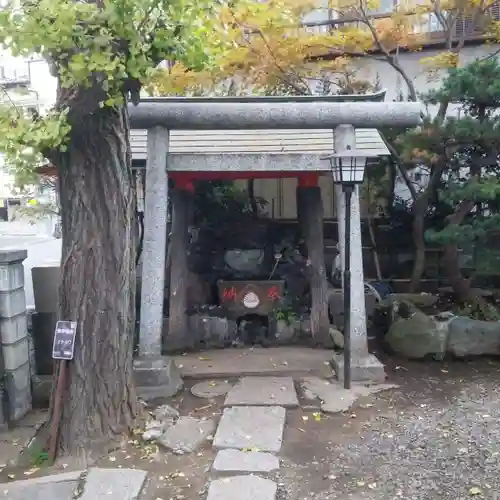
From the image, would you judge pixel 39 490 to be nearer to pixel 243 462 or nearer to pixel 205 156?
pixel 243 462

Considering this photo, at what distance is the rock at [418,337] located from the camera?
8.16 meters

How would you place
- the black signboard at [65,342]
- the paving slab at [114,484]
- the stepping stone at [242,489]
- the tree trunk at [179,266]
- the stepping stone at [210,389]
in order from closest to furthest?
the stepping stone at [242,489], the paving slab at [114,484], the black signboard at [65,342], the stepping stone at [210,389], the tree trunk at [179,266]

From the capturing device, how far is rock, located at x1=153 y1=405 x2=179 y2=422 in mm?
6146

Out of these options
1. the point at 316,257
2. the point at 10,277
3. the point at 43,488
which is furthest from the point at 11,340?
the point at 316,257

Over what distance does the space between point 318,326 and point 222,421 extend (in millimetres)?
3167

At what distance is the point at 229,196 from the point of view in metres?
10.8

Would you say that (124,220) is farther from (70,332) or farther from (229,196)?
(229,196)

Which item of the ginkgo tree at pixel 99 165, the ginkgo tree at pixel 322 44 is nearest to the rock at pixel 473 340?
the ginkgo tree at pixel 322 44

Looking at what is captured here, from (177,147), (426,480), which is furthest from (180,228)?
(426,480)

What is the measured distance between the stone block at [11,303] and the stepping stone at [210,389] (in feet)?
7.37

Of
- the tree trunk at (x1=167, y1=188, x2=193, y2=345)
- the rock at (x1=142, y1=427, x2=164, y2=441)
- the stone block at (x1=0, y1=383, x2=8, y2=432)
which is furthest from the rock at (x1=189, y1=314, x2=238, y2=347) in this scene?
the rock at (x1=142, y1=427, x2=164, y2=441)

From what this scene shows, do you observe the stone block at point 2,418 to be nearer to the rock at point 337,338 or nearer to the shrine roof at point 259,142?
the shrine roof at point 259,142

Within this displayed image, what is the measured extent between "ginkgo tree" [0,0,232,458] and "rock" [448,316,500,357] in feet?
15.1

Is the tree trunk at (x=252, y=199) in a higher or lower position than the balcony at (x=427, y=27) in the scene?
lower
